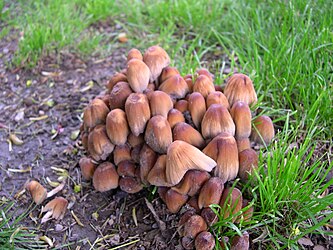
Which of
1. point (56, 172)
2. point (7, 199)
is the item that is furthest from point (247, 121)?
point (7, 199)

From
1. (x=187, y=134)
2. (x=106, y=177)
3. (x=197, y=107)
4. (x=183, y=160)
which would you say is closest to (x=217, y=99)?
(x=197, y=107)

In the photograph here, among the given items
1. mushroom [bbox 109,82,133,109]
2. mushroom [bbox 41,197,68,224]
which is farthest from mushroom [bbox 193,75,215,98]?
mushroom [bbox 41,197,68,224]

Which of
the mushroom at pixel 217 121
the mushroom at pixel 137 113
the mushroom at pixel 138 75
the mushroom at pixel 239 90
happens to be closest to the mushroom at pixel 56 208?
the mushroom at pixel 137 113

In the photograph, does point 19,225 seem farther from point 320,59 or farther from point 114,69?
point 320,59

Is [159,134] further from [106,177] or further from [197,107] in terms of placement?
[106,177]

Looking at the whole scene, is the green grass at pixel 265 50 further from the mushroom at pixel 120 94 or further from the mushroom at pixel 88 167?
the mushroom at pixel 88 167

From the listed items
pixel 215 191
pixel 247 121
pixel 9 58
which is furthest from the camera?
pixel 9 58

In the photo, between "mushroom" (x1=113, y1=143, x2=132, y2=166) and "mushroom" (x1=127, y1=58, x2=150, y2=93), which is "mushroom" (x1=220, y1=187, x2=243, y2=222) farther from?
"mushroom" (x1=127, y1=58, x2=150, y2=93)
